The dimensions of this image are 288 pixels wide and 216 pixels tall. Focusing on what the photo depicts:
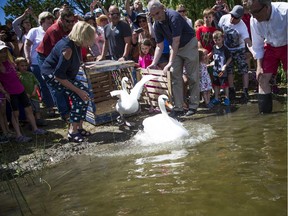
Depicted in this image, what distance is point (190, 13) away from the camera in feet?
34.8

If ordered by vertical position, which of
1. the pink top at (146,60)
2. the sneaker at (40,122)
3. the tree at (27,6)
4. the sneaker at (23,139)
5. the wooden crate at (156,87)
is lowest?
the sneaker at (23,139)

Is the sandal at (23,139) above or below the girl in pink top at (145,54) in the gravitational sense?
below

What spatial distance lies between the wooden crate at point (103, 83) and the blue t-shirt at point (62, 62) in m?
0.65

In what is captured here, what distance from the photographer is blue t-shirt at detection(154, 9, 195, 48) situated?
6.60 m

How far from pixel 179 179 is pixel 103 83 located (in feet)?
16.4

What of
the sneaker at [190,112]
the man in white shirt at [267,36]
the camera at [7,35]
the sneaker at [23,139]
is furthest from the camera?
the camera at [7,35]

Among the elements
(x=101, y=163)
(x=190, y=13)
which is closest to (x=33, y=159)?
(x=101, y=163)

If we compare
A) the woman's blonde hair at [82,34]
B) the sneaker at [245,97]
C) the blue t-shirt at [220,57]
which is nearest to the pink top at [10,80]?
the woman's blonde hair at [82,34]

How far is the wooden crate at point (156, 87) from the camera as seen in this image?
23.4 ft

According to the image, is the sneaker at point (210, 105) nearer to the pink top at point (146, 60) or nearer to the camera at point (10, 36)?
the pink top at point (146, 60)

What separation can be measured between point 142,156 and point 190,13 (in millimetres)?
6851

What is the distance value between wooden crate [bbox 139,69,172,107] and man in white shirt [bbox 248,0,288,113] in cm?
192

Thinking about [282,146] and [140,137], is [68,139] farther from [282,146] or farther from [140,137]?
[282,146]

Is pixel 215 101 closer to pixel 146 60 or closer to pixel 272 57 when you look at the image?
pixel 146 60
